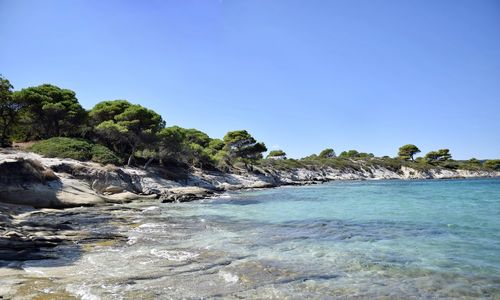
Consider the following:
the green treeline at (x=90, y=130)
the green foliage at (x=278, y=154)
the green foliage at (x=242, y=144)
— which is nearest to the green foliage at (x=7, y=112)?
the green treeline at (x=90, y=130)

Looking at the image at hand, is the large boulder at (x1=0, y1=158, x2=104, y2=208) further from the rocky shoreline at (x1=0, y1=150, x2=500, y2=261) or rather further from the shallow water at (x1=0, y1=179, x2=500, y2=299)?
the shallow water at (x1=0, y1=179, x2=500, y2=299)

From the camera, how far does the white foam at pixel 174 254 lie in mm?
10716

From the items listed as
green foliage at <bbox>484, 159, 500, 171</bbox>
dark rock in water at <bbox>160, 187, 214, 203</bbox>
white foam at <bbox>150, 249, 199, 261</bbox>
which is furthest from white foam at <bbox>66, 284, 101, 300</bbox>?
green foliage at <bbox>484, 159, 500, 171</bbox>

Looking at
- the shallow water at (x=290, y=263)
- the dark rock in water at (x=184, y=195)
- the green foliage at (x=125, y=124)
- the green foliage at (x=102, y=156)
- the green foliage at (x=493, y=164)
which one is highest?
the green foliage at (x=125, y=124)

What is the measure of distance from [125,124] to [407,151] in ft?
355

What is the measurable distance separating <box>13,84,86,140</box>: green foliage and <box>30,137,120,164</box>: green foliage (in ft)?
17.9

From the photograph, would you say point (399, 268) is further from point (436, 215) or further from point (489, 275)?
point (436, 215)

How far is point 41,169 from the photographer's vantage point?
26.2 meters

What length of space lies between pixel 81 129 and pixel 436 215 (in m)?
42.3

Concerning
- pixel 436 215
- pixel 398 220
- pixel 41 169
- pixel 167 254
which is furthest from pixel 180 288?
pixel 41 169

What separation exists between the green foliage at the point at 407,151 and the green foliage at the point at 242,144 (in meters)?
70.4

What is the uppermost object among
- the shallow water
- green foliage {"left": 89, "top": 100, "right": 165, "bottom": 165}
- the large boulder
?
green foliage {"left": 89, "top": 100, "right": 165, "bottom": 165}

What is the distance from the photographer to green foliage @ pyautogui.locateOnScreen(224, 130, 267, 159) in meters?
76.8

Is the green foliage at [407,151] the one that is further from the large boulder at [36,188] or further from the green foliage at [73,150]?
the large boulder at [36,188]
